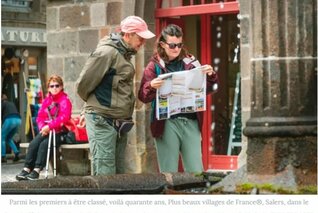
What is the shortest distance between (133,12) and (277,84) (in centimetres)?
443

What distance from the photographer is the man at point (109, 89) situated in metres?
5.29

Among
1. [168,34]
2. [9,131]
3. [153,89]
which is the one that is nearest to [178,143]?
[153,89]

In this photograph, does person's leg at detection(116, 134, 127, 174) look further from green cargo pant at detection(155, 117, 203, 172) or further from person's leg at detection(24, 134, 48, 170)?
person's leg at detection(24, 134, 48, 170)

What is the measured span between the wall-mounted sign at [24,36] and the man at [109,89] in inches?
324

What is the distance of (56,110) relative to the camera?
7574mm

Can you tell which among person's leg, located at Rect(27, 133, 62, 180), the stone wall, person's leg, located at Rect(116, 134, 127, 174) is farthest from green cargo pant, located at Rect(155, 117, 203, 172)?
the stone wall

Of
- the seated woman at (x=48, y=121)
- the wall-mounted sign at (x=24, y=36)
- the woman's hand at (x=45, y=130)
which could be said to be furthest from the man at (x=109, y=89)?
the wall-mounted sign at (x=24, y=36)

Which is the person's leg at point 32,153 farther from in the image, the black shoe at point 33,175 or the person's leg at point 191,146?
the person's leg at point 191,146

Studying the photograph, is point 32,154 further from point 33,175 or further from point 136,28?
point 136,28

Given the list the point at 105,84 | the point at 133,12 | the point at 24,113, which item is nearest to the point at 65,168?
the point at 133,12

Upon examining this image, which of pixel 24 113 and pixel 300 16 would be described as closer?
pixel 300 16

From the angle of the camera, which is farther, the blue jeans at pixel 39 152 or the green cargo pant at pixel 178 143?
the blue jeans at pixel 39 152
